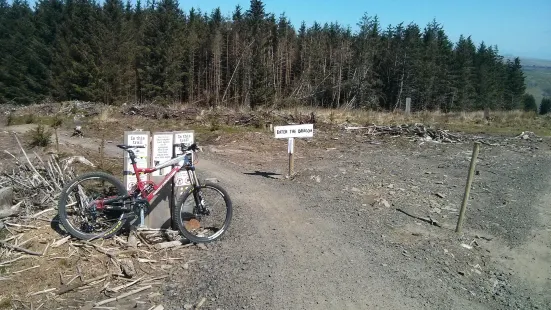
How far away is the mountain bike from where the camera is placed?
5118 mm

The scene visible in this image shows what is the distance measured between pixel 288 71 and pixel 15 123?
128 ft

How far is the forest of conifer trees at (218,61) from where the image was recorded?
41031mm

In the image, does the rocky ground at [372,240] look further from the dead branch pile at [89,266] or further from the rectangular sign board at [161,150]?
the rectangular sign board at [161,150]

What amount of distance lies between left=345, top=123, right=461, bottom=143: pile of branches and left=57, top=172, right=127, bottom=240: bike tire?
41.8 ft

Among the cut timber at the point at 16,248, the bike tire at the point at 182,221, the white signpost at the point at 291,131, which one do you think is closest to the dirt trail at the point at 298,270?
the bike tire at the point at 182,221

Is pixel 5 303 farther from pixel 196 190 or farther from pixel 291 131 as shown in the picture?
pixel 291 131

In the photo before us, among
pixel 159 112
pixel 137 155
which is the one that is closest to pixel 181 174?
pixel 137 155

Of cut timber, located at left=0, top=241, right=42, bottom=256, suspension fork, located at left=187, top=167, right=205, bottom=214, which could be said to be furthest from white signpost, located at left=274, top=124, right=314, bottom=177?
cut timber, located at left=0, top=241, right=42, bottom=256

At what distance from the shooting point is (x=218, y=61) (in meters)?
46.9

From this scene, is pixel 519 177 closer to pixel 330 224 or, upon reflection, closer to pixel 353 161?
pixel 353 161

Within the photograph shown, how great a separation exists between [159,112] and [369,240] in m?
15.7

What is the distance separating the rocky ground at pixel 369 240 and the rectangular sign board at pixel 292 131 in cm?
100

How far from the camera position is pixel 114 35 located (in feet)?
134

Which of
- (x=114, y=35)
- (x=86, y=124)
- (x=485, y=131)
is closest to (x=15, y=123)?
(x=86, y=124)
